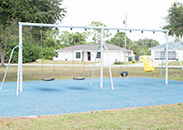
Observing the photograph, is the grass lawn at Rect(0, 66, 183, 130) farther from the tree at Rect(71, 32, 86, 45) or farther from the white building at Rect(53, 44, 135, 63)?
the tree at Rect(71, 32, 86, 45)

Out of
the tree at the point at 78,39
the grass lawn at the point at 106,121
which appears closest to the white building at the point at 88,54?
the tree at the point at 78,39

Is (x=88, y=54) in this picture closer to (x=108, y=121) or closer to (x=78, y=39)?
(x=78, y=39)

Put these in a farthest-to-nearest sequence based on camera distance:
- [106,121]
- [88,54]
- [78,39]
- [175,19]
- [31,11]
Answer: [78,39]
[88,54]
[175,19]
[31,11]
[106,121]

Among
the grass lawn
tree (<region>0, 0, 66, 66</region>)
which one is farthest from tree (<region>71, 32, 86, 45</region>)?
the grass lawn

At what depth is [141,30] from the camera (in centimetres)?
991

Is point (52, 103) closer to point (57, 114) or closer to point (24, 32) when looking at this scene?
point (57, 114)

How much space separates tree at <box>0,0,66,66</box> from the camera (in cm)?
1104

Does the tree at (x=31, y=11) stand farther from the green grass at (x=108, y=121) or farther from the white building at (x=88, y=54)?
the white building at (x=88, y=54)

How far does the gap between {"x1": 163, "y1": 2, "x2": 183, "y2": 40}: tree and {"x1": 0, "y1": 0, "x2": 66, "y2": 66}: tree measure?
8.92 meters

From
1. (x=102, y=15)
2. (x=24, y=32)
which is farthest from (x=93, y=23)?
(x=24, y=32)

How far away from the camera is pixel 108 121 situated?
4289mm

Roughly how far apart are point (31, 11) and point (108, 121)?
917cm

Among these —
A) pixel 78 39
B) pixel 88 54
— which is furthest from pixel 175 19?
pixel 78 39

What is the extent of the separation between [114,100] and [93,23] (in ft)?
124
